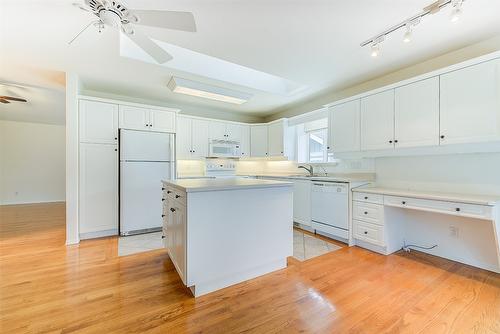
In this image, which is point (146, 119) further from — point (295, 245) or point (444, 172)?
point (444, 172)

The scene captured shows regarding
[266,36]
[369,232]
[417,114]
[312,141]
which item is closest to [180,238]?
[266,36]

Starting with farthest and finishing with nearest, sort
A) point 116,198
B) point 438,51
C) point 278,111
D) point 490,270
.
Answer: point 278,111 → point 116,198 → point 438,51 → point 490,270

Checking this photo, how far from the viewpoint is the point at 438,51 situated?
2.49m

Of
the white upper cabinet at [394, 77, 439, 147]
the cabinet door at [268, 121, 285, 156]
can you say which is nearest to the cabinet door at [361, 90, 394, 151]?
the white upper cabinet at [394, 77, 439, 147]

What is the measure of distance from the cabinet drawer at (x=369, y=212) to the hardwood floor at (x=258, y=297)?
0.43 metres

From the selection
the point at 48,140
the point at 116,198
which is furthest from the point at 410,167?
the point at 48,140

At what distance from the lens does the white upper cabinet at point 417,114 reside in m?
2.38

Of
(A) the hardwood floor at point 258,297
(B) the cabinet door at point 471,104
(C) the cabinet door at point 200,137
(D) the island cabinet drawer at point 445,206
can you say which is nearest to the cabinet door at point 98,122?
(C) the cabinet door at point 200,137

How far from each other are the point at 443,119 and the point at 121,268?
3.82 metres

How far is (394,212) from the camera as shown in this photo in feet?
8.99

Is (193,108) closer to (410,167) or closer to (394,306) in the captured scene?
(410,167)

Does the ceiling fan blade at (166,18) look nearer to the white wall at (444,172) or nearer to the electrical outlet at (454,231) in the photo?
the white wall at (444,172)

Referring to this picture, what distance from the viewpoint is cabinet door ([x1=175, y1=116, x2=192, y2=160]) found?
14.4 ft

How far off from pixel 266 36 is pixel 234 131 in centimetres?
296
